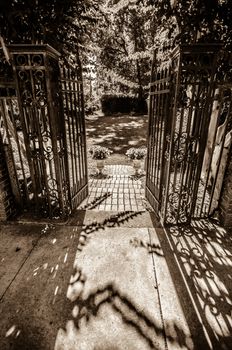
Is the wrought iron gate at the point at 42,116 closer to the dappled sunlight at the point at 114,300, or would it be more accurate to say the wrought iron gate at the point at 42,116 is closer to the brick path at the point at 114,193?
the brick path at the point at 114,193

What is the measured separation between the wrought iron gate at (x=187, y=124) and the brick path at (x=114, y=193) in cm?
45

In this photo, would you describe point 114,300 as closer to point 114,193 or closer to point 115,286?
point 115,286

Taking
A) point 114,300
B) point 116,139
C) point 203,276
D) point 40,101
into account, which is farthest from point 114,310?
point 116,139

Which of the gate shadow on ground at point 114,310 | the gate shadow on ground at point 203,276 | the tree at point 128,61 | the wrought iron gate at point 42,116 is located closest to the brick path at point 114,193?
the wrought iron gate at point 42,116

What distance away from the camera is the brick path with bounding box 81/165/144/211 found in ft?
14.8

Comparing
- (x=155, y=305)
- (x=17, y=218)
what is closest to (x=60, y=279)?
(x=155, y=305)

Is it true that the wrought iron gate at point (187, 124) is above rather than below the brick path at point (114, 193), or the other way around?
above

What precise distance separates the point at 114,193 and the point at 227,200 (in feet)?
8.00

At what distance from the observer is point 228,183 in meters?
3.59

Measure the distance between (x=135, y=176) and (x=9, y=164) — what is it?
4.05m

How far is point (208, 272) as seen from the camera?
2.90 metres

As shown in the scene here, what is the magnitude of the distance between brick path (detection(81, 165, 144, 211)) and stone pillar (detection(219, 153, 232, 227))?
59.2 inches

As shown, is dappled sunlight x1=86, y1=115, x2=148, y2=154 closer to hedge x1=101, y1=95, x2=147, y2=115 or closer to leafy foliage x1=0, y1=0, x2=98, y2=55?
leafy foliage x1=0, y1=0, x2=98, y2=55

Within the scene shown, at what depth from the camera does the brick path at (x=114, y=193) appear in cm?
451
